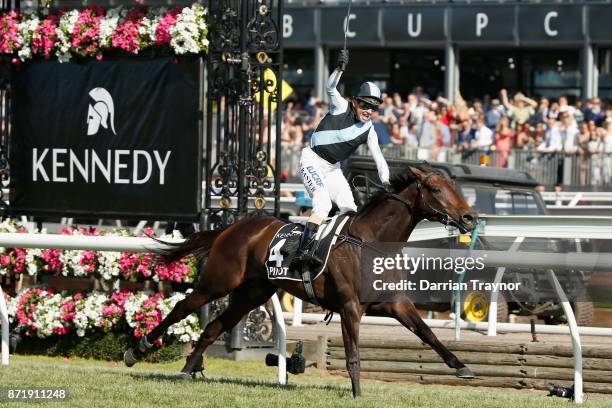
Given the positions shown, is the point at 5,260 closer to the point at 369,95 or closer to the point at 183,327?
the point at 183,327

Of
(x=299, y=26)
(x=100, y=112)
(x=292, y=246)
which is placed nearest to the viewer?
(x=292, y=246)

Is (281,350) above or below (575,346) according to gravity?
below

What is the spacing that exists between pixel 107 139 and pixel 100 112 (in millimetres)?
279

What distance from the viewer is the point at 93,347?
12.7 meters

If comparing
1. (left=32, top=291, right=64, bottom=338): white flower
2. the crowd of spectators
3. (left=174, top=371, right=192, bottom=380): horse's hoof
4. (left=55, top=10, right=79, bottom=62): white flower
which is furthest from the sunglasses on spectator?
the crowd of spectators

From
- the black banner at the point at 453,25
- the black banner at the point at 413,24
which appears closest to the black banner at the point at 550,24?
the black banner at the point at 453,25

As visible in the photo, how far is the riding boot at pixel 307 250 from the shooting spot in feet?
31.5

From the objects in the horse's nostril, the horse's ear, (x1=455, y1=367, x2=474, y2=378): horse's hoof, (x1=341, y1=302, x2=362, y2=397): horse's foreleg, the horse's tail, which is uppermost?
the horse's ear

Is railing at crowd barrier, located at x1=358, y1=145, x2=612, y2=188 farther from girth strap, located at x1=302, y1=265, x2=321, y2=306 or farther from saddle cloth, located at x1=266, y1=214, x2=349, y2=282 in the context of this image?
girth strap, located at x1=302, y1=265, x2=321, y2=306

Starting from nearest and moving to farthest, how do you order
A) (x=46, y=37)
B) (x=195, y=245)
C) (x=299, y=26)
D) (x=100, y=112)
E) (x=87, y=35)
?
(x=195, y=245), (x=87, y=35), (x=100, y=112), (x=46, y=37), (x=299, y=26)

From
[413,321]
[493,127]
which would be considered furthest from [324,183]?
[493,127]

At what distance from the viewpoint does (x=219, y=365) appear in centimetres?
→ 1222

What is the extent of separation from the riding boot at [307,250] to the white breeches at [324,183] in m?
0.18

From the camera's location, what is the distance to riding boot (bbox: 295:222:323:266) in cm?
960
